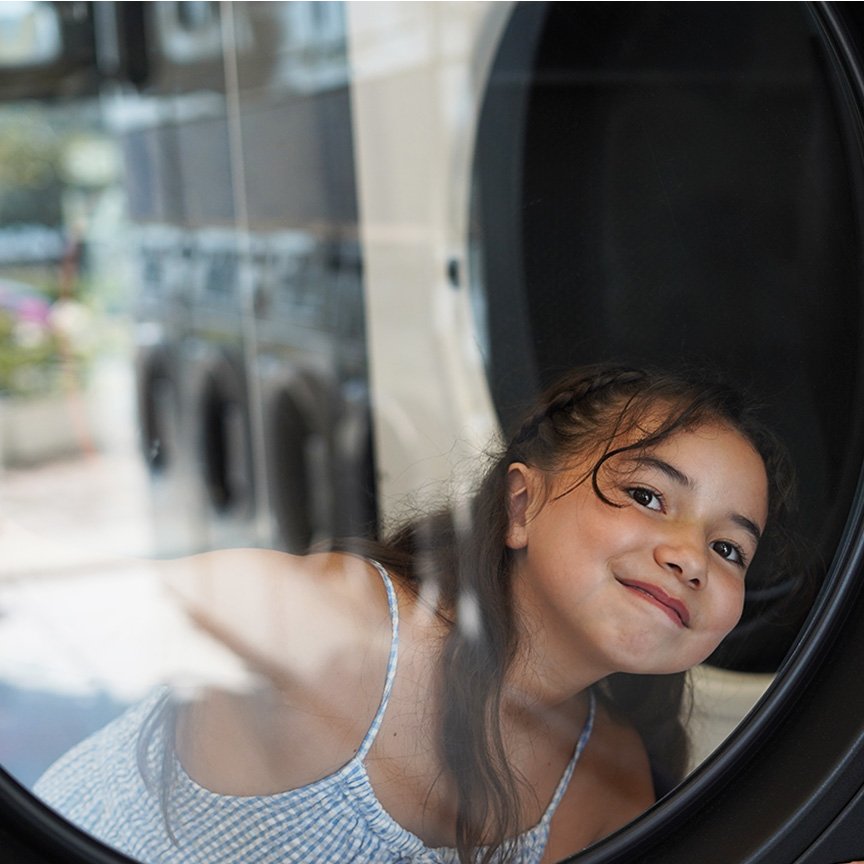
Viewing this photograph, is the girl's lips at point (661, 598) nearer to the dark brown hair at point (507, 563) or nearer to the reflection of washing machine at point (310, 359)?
the dark brown hair at point (507, 563)

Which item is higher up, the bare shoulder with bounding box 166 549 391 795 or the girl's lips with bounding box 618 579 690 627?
the girl's lips with bounding box 618 579 690 627

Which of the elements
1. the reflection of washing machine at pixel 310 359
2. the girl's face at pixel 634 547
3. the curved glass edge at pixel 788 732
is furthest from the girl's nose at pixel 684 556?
the reflection of washing machine at pixel 310 359

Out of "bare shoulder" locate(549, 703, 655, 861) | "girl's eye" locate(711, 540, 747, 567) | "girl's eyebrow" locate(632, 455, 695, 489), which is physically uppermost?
"girl's eyebrow" locate(632, 455, 695, 489)

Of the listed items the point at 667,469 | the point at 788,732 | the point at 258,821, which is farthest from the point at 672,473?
the point at 258,821

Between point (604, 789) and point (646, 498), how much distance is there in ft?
0.73

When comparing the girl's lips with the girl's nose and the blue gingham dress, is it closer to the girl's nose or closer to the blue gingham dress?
the girl's nose

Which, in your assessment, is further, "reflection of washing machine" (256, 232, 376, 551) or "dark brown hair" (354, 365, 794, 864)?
"reflection of washing machine" (256, 232, 376, 551)

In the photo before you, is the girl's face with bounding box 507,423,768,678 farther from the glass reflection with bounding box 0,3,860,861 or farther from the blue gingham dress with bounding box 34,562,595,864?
the blue gingham dress with bounding box 34,562,595,864

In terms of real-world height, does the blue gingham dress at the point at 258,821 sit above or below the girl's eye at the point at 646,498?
below

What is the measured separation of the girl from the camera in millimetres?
725

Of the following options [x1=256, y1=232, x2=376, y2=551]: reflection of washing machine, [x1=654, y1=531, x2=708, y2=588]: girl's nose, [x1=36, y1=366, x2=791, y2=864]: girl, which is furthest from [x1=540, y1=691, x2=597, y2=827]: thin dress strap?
[x1=256, y1=232, x2=376, y2=551]: reflection of washing machine

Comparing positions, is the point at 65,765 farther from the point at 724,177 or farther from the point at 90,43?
the point at 90,43

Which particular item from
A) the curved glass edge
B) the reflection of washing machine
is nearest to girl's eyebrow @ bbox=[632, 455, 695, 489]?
the curved glass edge

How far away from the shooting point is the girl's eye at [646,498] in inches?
28.5
